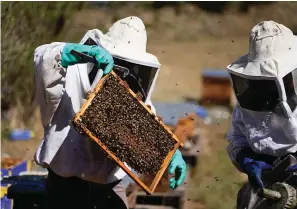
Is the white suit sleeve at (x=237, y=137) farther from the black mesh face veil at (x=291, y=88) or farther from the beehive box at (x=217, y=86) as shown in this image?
the beehive box at (x=217, y=86)

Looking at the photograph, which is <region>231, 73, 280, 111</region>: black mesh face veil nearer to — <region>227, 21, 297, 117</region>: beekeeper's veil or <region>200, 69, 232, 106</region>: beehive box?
<region>227, 21, 297, 117</region>: beekeeper's veil

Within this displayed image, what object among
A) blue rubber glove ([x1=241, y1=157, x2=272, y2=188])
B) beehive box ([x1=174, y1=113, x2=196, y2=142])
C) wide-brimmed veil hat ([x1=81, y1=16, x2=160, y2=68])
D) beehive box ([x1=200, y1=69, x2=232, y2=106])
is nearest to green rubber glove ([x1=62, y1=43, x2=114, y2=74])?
wide-brimmed veil hat ([x1=81, y1=16, x2=160, y2=68])

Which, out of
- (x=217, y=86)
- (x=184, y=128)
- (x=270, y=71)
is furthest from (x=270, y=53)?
(x=217, y=86)

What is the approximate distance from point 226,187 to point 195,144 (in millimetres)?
684

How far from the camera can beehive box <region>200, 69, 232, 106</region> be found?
32.9 ft

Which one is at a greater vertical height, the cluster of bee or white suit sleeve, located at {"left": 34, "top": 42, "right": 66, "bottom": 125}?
white suit sleeve, located at {"left": 34, "top": 42, "right": 66, "bottom": 125}

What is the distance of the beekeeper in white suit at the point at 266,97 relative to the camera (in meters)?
3.47

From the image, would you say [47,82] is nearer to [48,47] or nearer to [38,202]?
[48,47]

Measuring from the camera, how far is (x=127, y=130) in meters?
3.72

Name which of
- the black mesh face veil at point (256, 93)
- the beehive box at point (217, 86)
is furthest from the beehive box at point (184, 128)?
the beehive box at point (217, 86)

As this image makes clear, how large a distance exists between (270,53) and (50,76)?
4.21 ft

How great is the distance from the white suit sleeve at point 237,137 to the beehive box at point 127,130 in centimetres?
34

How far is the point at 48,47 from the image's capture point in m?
3.78

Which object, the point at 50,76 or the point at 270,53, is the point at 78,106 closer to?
the point at 50,76
